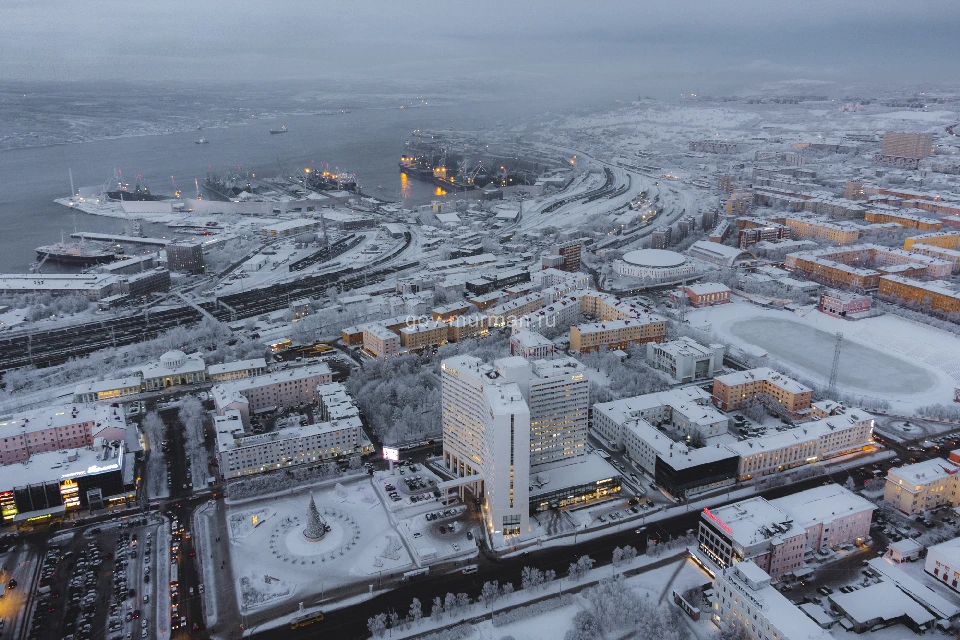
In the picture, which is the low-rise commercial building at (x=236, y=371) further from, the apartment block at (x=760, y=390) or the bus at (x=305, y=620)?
the apartment block at (x=760, y=390)

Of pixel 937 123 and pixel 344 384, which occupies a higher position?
pixel 937 123

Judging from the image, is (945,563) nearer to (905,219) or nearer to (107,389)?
(107,389)

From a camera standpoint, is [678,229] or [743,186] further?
[743,186]

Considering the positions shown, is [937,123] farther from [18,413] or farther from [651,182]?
[18,413]

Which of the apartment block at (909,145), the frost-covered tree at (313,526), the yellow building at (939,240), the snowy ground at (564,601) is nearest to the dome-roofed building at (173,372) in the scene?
the frost-covered tree at (313,526)

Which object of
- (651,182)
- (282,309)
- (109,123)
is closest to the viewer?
(282,309)

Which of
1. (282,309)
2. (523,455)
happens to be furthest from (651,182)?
(523,455)

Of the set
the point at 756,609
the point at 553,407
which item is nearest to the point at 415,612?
the point at 756,609

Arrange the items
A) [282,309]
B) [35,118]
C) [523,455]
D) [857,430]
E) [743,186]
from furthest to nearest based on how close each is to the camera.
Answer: [35,118], [743,186], [282,309], [857,430], [523,455]
